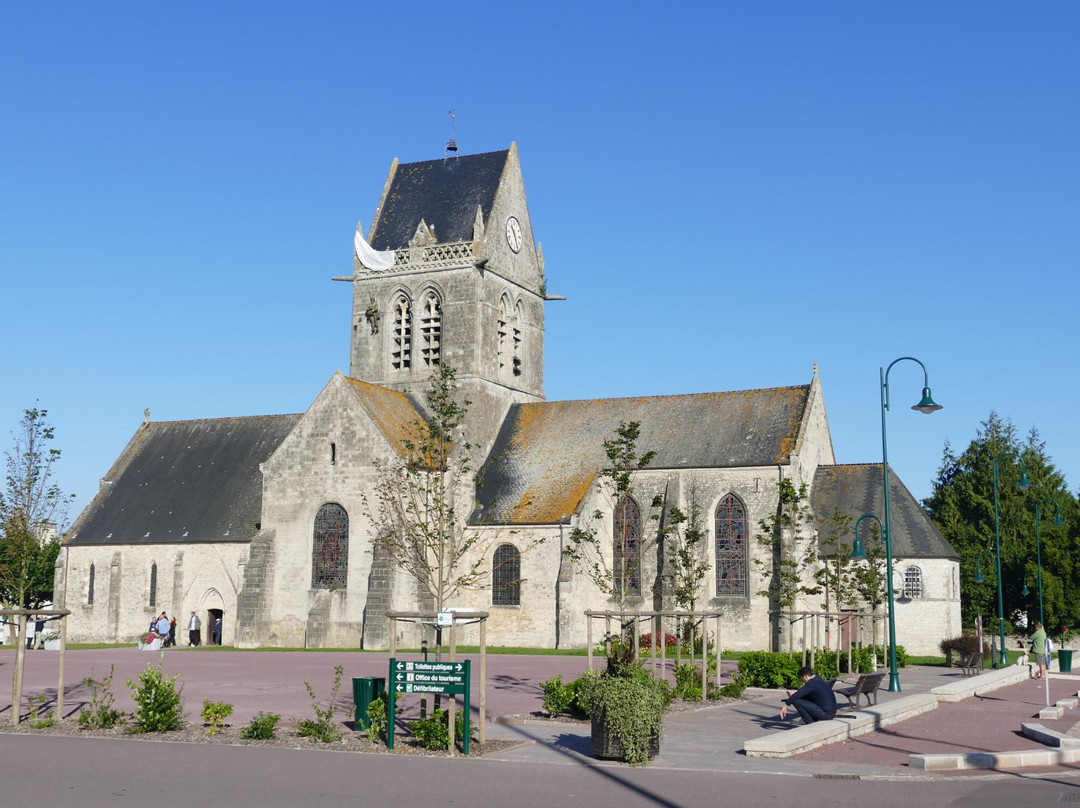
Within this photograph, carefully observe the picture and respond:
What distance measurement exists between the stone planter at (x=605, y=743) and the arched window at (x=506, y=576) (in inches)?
1103

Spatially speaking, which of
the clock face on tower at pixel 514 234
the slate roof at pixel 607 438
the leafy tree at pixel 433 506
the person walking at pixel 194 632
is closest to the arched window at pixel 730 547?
the slate roof at pixel 607 438

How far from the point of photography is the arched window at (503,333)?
163ft

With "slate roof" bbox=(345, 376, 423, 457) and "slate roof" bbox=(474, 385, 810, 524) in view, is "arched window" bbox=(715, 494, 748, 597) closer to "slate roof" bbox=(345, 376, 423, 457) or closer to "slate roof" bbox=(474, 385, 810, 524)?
"slate roof" bbox=(474, 385, 810, 524)

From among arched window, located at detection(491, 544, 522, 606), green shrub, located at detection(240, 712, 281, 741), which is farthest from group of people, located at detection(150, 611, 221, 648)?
green shrub, located at detection(240, 712, 281, 741)

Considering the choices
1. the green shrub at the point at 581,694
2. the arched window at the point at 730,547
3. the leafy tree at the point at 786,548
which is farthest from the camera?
the arched window at the point at 730,547

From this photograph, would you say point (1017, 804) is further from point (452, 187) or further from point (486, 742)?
point (452, 187)

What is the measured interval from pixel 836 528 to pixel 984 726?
24.1 m

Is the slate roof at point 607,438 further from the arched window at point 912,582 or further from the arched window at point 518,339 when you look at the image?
the arched window at point 912,582

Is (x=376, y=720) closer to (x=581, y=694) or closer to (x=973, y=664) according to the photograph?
(x=581, y=694)

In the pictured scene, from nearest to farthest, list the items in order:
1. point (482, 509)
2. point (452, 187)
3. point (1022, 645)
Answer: point (482, 509)
point (452, 187)
point (1022, 645)

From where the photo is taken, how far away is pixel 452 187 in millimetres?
51312

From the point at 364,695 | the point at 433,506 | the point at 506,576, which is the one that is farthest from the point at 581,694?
the point at 506,576

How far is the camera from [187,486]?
49.9 metres

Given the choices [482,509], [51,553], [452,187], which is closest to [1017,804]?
[482,509]
